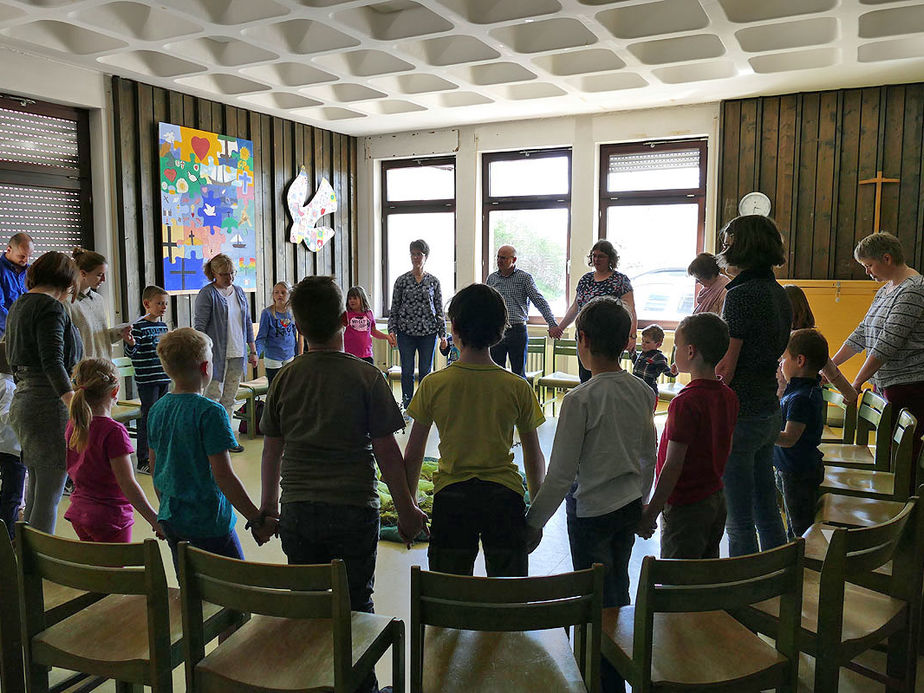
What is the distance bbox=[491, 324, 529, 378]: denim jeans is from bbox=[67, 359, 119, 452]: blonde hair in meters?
3.63

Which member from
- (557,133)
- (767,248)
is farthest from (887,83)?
(767,248)

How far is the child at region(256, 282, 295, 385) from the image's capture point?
5336 mm

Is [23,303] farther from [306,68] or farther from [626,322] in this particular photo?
[306,68]

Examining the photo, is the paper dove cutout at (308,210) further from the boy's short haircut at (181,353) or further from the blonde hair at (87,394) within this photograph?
the boy's short haircut at (181,353)

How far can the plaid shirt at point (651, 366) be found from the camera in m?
4.39

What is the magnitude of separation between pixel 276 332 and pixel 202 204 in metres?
1.99

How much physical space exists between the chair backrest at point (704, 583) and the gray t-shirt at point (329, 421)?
779 mm

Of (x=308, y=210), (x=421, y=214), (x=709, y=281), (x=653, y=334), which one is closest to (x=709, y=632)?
(x=653, y=334)

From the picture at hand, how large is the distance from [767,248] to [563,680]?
159 cm

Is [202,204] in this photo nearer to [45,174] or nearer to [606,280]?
[45,174]

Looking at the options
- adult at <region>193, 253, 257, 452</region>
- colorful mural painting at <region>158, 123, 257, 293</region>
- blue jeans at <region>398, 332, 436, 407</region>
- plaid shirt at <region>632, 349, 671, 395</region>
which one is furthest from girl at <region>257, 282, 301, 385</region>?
plaid shirt at <region>632, 349, 671, 395</region>

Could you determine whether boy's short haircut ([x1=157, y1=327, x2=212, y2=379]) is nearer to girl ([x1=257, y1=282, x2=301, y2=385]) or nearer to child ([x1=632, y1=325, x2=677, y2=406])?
child ([x1=632, y1=325, x2=677, y2=406])

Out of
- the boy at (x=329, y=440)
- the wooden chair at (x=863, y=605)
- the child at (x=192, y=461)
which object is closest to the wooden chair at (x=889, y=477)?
the wooden chair at (x=863, y=605)

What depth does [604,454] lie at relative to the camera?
1.88 m
